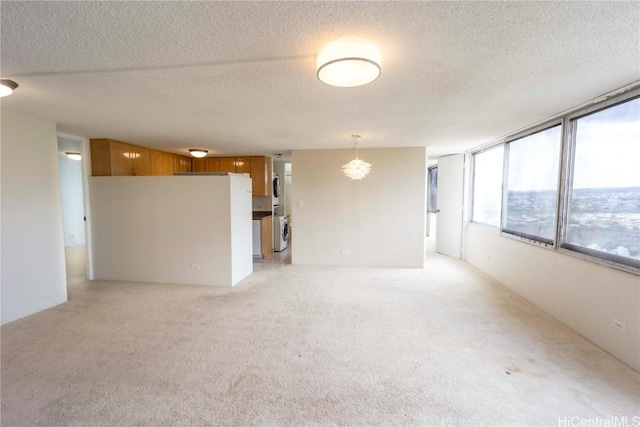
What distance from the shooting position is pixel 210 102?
8.93ft

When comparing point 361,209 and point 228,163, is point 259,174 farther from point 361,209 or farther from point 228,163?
point 361,209

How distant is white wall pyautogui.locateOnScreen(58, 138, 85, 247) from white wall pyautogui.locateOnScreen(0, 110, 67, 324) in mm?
4482

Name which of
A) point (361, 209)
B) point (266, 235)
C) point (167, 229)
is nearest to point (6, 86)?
point (167, 229)

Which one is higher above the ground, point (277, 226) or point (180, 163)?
point (180, 163)

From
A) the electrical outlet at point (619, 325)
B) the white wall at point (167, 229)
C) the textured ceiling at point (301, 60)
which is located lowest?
the electrical outlet at point (619, 325)

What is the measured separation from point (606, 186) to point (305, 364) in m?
3.13

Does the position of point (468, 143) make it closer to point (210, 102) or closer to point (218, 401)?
point (210, 102)

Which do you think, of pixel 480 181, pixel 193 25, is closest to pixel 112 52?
pixel 193 25

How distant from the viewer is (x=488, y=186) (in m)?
5.10

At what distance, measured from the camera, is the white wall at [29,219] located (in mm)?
3037

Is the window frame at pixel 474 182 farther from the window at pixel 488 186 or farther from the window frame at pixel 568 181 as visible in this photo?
the window frame at pixel 568 181

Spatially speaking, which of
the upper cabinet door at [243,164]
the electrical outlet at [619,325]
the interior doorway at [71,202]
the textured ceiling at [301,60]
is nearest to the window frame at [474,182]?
the textured ceiling at [301,60]

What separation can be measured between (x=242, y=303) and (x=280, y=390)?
1746 mm

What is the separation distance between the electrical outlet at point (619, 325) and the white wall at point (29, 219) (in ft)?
19.3
